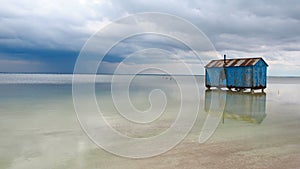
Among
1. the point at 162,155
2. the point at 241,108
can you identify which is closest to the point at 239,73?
the point at 241,108

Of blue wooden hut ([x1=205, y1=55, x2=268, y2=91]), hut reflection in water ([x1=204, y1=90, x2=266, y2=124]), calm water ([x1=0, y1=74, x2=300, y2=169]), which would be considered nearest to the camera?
calm water ([x1=0, y1=74, x2=300, y2=169])

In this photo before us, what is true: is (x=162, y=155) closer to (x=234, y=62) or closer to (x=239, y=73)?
(x=239, y=73)

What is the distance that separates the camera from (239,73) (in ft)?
100

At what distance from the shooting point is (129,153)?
7.59 m

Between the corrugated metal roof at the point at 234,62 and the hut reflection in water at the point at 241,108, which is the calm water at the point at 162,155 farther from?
the corrugated metal roof at the point at 234,62

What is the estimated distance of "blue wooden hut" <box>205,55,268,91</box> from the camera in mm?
29203

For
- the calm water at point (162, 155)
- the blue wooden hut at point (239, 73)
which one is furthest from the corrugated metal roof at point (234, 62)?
the calm water at point (162, 155)

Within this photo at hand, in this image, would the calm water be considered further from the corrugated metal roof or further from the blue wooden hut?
the corrugated metal roof

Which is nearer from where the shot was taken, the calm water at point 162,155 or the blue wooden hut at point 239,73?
the calm water at point 162,155

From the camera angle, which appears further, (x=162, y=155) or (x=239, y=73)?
(x=239, y=73)

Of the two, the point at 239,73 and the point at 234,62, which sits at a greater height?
the point at 234,62

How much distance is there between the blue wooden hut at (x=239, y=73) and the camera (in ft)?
95.8

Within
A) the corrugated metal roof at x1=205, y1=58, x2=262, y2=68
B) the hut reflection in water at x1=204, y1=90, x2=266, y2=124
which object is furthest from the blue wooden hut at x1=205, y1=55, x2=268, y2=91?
the hut reflection in water at x1=204, y1=90, x2=266, y2=124

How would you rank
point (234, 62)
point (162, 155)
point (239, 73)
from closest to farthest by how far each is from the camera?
point (162, 155) < point (239, 73) < point (234, 62)
